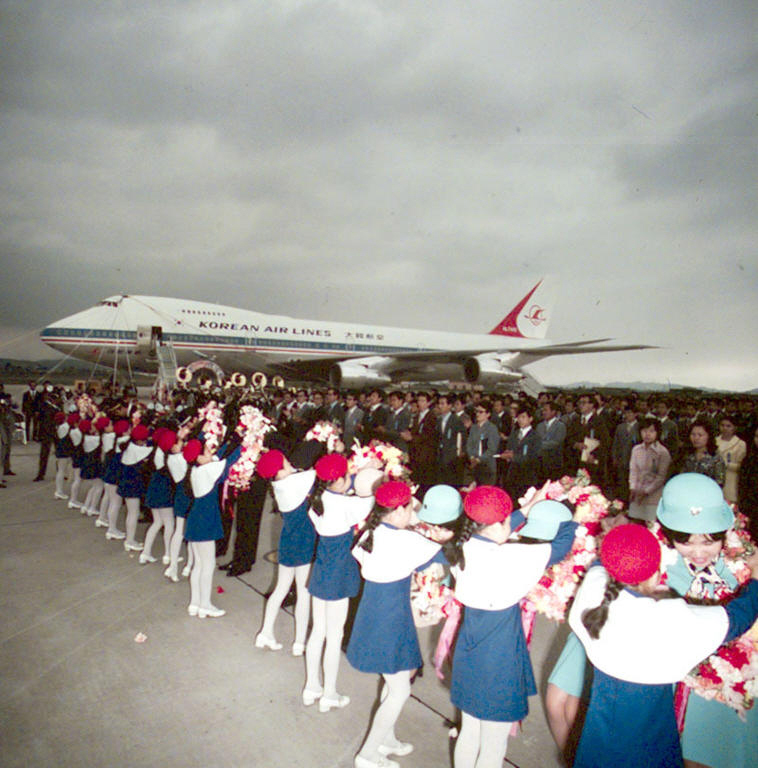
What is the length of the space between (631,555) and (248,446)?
3.41 metres

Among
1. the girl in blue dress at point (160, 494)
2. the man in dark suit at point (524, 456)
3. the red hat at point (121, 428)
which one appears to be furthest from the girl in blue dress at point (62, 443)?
the man in dark suit at point (524, 456)

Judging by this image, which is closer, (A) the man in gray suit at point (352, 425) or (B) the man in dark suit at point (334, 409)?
(A) the man in gray suit at point (352, 425)

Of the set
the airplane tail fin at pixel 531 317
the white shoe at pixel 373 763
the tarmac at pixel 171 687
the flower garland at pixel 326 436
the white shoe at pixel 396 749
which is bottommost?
the tarmac at pixel 171 687

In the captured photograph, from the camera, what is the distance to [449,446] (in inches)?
311

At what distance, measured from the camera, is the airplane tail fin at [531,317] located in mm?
29703

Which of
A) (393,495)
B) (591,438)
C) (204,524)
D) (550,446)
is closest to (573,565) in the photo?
(393,495)

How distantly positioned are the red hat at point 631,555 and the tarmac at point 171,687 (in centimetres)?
172

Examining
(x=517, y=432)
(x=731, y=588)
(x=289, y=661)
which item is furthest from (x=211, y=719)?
(x=517, y=432)

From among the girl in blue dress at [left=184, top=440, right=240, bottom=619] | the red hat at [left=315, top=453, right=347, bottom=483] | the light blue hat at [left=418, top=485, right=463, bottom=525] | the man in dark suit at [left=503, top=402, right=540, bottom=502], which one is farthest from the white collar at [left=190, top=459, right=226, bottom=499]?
the man in dark suit at [left=503, top=402, right=540, bottom=502]

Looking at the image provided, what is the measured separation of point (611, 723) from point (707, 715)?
0.60m

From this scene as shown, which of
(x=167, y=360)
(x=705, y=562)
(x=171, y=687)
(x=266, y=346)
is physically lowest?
(x=171, y=687)

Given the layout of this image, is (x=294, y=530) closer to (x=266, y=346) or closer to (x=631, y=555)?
(x=631, y=555)

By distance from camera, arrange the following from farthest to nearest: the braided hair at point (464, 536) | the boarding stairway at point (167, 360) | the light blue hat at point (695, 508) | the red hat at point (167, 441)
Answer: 1. the boarding stairway at point (167, 360)
2. the red hat at point (167, 441)
3. the braided hair at point (464, 536)
4. the light blue hat at point (695, 508)

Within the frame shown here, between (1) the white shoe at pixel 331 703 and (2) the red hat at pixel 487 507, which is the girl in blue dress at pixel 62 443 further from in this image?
(2) the red hat at pixel 487 507
